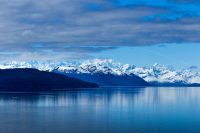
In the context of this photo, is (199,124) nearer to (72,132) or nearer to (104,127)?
(104,127)

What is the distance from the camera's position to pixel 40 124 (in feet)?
227

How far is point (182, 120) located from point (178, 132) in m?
15.5

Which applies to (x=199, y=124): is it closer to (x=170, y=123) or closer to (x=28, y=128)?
(x=170, y=123)

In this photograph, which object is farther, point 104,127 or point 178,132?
point 104,127

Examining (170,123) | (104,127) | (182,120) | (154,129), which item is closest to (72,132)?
(104,127)

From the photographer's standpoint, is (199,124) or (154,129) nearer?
(154,129)

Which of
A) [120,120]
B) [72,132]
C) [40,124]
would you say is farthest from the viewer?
[120,120]

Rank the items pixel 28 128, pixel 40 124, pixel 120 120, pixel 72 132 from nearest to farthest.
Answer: pixel 72 132 < pixel 28 128 < pixel 40 124 < pixel 120 120

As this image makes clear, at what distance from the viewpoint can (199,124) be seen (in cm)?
7025

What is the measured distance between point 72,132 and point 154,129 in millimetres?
12532

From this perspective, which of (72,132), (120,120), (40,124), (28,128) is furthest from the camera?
(120,120)

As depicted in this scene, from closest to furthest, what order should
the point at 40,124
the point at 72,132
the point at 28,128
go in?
the point at 72,132, the point at 28,128, the point at 40,124

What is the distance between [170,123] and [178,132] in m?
10.2

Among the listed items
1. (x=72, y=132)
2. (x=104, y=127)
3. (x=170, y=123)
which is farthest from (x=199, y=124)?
(x=72, y=132)
